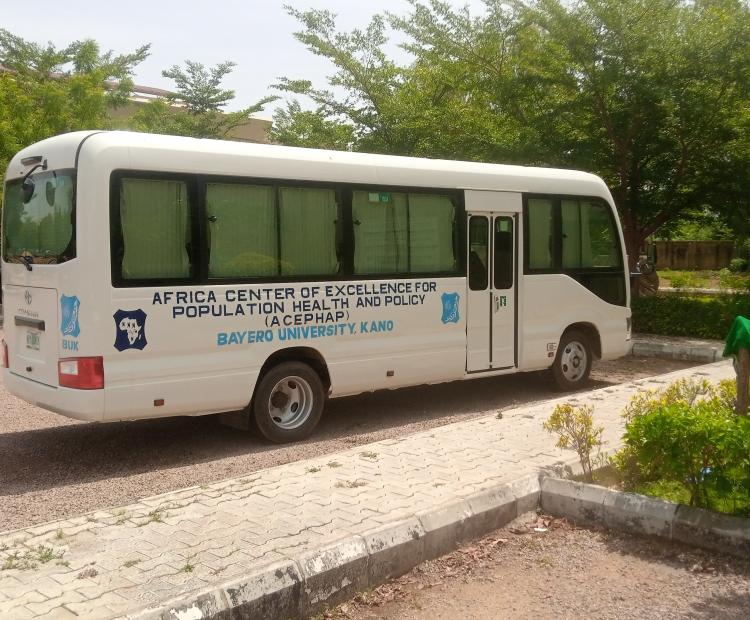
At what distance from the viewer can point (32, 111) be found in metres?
21.0

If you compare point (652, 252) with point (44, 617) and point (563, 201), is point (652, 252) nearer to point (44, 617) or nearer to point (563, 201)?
point (563, 201)

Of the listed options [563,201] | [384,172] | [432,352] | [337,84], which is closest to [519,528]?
[432,352]

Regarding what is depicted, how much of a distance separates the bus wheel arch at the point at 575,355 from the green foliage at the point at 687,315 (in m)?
4.78

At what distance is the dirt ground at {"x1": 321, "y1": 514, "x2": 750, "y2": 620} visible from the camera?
14.5 feet

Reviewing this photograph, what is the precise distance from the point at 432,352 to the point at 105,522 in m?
4.64

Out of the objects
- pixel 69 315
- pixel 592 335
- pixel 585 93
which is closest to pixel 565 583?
pixel 69 315

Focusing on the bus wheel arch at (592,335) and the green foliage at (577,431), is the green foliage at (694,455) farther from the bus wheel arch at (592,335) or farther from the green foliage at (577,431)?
the bus wheel arch at (592,335)

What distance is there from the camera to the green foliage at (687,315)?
49.2 feet

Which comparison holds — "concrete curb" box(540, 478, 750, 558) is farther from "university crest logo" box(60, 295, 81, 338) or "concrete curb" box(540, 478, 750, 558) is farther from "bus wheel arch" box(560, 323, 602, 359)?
"bus wheel arch" box(560, 323, 602, 359)

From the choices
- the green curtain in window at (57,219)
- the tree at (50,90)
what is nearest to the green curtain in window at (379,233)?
the green curtain in window at (57,219)

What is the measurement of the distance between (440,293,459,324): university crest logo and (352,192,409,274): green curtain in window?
660 millimetres

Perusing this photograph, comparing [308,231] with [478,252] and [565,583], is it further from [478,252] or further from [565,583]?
[565,583]

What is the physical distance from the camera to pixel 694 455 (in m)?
5.08

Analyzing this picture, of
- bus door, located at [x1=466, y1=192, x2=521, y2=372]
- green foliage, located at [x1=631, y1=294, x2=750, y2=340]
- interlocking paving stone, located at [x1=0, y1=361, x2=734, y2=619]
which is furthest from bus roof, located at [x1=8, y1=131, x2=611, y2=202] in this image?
green foliage, located at [x1=631, y1=294, x2=750, y2=340]
